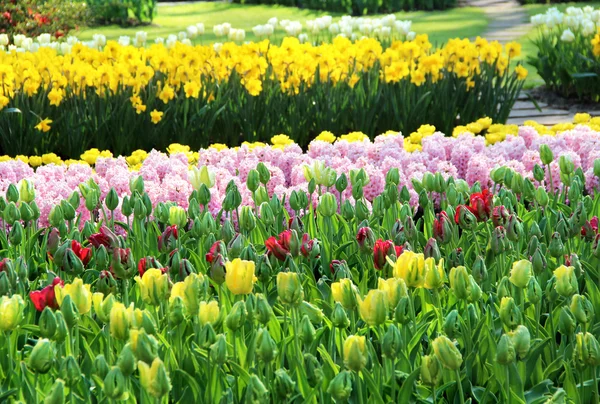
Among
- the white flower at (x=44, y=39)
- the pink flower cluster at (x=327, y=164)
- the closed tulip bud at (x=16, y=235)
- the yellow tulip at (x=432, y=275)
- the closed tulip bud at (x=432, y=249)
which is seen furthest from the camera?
the white flower at (x=44, y=39)

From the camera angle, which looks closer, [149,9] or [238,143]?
[238,143]

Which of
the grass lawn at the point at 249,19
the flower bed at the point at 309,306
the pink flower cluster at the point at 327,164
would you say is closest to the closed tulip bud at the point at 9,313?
the flower bed at the point at 309,306

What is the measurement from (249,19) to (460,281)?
16461 mm

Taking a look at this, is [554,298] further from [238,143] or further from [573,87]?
[573,87]

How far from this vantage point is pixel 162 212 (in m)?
2.57

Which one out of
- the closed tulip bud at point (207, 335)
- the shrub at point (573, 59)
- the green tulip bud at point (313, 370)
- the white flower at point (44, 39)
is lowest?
the shrub at point (573, 59)

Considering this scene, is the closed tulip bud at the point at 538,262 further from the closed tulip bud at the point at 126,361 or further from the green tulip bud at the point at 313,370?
the closed tulip bud at the point at 126,361

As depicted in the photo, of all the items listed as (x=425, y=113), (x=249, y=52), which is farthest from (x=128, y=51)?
(x=425, y=113)

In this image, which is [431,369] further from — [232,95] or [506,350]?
[232,95]

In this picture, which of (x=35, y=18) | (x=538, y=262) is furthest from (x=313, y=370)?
(x=35, y=18)

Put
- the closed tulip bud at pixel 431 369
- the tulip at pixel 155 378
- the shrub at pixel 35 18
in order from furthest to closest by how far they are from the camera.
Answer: the shrub at pixel 35 18 → the closed tulip bud at pixel 431 369 → the tulip at pixel 155 378

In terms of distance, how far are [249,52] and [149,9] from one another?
12461mm

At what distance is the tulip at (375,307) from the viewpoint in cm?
157

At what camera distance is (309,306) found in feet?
6.26
